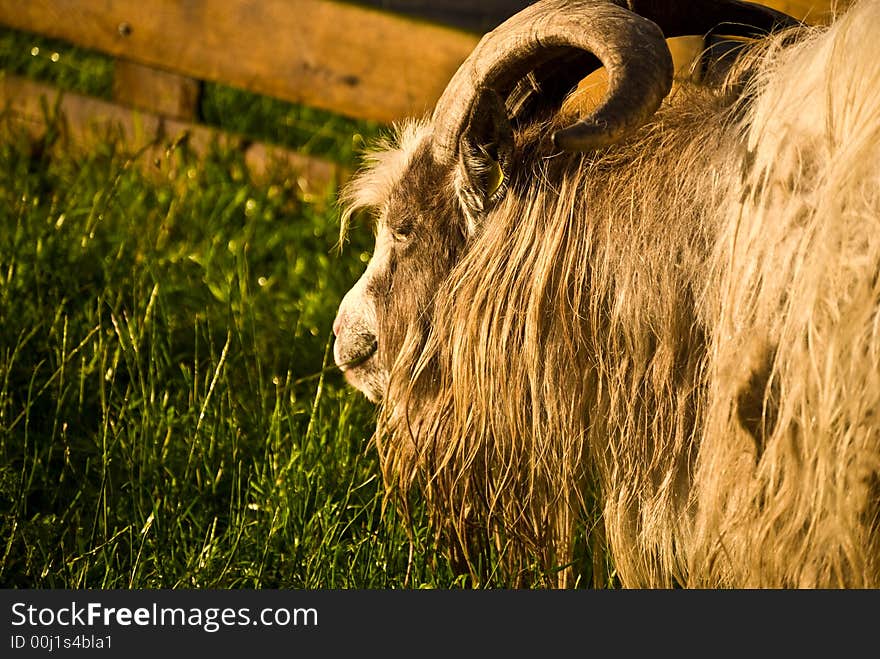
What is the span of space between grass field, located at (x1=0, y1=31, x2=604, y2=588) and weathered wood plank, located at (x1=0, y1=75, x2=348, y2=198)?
4.5 inches

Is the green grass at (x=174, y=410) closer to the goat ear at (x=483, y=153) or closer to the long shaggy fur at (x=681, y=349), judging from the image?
the long shaggy fur at (x=681, y=349)

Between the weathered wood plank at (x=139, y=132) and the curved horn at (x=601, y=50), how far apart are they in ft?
8.74

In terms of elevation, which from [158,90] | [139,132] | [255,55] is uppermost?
[255,55]

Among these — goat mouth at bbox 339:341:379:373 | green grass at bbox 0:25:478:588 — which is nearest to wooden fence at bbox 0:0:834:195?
green grass at bbox 0:25:478:588

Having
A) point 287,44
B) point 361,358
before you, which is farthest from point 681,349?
point 287,44

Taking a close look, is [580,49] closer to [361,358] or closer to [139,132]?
[361,358]

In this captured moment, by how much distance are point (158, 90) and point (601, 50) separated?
3.53 metres

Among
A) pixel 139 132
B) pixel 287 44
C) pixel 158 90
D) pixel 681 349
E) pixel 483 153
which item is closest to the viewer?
pixel 681 349

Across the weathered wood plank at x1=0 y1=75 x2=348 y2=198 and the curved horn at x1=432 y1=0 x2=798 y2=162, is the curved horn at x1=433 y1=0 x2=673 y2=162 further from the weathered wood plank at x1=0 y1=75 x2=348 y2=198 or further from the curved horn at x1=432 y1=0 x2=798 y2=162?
the weathered wood plank at x1=0 y1=75 x2=348 y2=198

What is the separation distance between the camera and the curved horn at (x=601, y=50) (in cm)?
205

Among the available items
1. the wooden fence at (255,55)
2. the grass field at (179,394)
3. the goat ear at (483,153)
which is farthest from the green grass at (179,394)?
the goat ear at (483,153)

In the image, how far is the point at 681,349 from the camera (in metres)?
2.26

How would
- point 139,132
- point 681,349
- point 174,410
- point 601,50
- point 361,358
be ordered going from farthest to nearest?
point 139,132 → point 174,410 → point 361,358 → point 681,349 → point 601,50

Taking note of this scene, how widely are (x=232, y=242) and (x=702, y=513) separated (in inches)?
106
